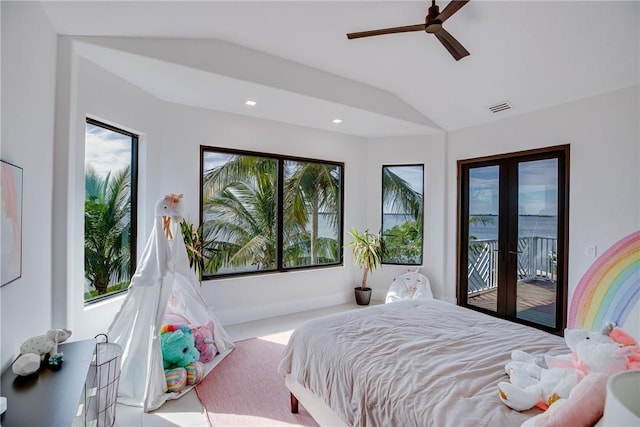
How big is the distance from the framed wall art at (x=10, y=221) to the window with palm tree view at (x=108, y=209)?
1.24 m

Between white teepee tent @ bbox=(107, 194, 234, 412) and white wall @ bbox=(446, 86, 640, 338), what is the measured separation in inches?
158

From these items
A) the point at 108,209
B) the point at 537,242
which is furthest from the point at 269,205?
the point at 537,242

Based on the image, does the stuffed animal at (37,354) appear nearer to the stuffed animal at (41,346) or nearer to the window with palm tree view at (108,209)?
the stuffed animal at (41,346)

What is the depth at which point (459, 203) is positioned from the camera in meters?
4.61

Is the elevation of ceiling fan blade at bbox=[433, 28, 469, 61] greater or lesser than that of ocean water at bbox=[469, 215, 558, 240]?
greater

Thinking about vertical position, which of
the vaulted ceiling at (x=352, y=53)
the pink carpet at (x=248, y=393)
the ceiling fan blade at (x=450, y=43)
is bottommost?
the pink carpet at (x=248, y=393)

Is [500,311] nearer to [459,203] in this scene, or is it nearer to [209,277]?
[459,203]

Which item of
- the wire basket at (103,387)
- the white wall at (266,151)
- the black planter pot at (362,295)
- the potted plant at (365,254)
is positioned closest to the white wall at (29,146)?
the wire basket at (103,387)

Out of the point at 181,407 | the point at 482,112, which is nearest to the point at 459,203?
the point at 482,112

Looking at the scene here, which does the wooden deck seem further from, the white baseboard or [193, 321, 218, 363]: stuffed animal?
[193, 321, 218, 363]: stuffed animal

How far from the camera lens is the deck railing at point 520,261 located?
12.1 ft

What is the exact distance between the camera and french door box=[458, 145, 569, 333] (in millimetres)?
3568

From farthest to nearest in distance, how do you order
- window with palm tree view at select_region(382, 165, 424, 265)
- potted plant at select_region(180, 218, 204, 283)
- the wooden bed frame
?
window with palm tree view at select_region(382, 165, 424, 265) → potted plant at select_region(180, 218, 204, 283) → the wooden bed frame

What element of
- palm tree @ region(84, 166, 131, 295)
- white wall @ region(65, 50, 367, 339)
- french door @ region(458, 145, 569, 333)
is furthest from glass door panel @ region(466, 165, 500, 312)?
palm tree @ region(84, 166, 131, 295)
